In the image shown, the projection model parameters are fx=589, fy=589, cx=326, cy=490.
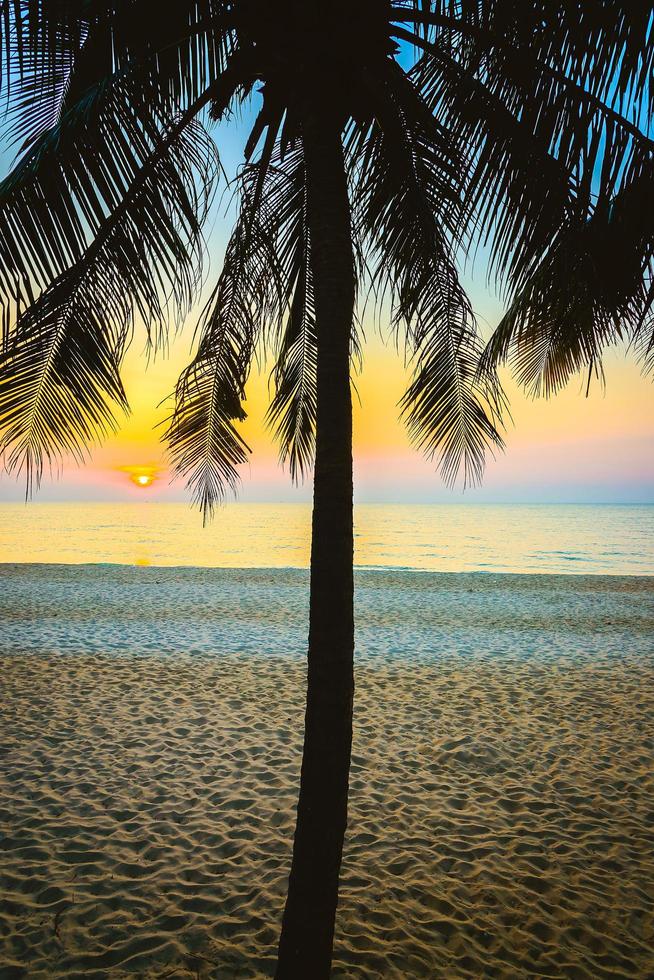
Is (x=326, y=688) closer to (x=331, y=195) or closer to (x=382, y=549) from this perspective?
(x=331, y=195)

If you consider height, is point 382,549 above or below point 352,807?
above

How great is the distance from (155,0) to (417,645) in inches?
358

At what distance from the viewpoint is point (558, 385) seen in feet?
21.4

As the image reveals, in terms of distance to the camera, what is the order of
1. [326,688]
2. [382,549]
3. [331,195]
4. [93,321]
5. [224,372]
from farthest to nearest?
1. [382,549]
2. [224,372]
3. [93,321]
4. [331,195]
5. [326,688]

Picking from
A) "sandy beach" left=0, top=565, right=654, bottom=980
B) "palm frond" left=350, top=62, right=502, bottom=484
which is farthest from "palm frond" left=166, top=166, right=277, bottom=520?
"sandy beach" left=0, top=565, right=654, bottom=980

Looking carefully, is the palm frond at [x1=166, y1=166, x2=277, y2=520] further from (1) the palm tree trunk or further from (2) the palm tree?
(1) the palm tree trunk

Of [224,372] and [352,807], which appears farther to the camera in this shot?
[352,807]

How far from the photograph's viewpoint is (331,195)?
2.36 m

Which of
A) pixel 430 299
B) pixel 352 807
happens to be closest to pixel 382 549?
pixel 352 807

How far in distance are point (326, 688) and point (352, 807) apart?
9.59 feet

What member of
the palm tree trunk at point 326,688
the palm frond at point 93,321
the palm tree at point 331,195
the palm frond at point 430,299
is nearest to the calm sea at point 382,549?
the palm frond at point 430,299

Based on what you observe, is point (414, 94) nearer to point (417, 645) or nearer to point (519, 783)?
point (519, 783)

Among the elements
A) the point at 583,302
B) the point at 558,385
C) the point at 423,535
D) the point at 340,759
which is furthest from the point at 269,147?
the point at 423,535

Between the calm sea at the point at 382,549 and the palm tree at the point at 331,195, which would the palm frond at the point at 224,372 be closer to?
the palm tree at the point at 331,195
